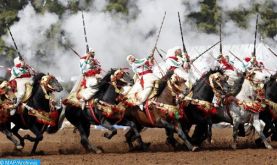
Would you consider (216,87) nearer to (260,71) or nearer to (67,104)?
(260,71)

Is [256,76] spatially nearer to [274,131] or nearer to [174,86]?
[274,131]

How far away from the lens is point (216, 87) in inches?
645

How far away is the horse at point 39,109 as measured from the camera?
54.1ft

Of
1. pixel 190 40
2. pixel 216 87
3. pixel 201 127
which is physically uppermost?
pixel 216 87

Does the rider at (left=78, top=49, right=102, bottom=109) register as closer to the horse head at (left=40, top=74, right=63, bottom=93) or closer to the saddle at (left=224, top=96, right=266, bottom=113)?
the horse head at (left=40, top=74, right=63, bottom=93)

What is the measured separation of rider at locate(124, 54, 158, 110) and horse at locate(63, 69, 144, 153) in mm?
263

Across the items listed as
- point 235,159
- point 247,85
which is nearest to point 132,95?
point 247,85

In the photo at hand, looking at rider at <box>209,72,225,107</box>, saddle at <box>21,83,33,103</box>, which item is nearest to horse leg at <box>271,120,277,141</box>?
rider at <box>209,72,225,107</box>

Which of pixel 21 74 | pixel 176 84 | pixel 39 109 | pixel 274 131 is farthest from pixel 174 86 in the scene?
pixel 21 74

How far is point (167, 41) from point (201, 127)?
57.1 ft

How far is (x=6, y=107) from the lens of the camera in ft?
54.1

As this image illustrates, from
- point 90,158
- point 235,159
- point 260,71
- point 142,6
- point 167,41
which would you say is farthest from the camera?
point 142,6

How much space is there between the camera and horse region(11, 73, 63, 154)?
16.5 meters

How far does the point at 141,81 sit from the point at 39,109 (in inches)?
97.2
